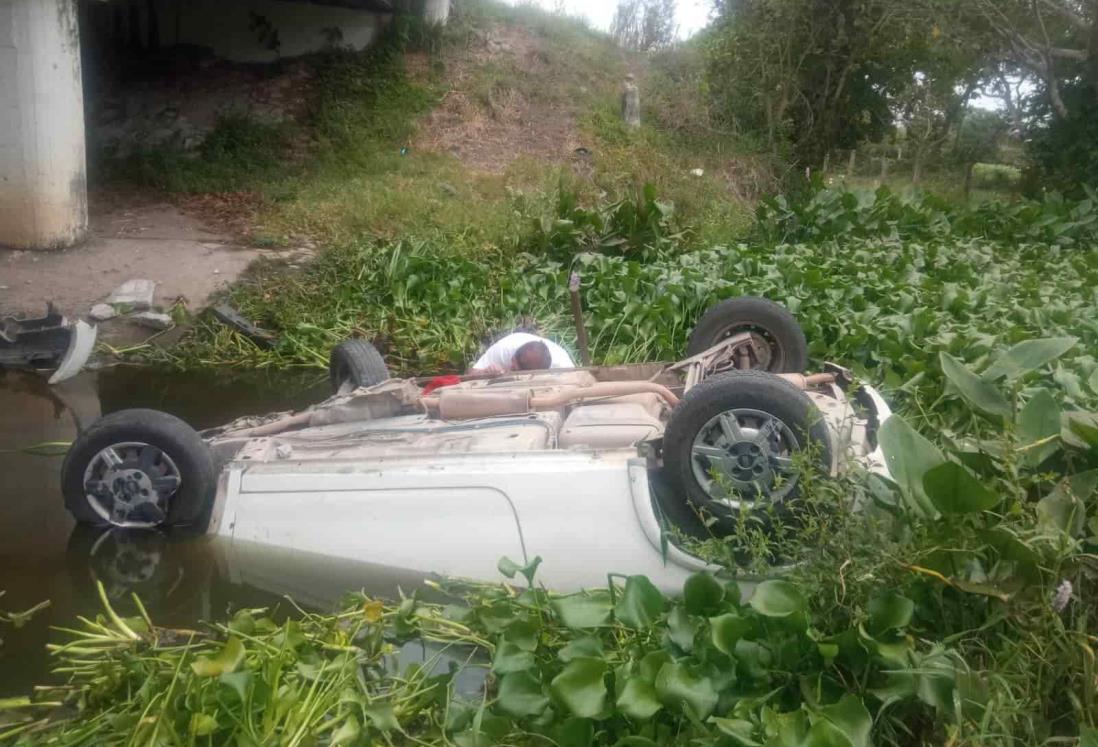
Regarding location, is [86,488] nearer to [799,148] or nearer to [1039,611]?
[1039,611]

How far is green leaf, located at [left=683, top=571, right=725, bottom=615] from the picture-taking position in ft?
10.7

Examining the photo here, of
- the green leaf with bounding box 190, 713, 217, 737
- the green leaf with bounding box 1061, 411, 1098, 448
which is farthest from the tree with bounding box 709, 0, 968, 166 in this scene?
the green leaf with bounding box 190, 713, 217, 737

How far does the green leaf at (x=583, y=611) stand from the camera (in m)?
3.33

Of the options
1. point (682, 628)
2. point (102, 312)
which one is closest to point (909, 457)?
point (682, 628)

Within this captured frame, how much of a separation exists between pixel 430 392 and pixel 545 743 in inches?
117

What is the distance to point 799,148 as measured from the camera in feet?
64.5

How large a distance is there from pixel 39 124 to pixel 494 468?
9.74 m

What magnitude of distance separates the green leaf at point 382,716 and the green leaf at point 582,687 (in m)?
0.54

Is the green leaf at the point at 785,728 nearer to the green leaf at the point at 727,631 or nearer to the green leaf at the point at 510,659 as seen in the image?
the green leaf at the point at 727,631

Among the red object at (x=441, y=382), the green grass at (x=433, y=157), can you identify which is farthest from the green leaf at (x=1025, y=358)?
the green grass at (x=433, y=157)

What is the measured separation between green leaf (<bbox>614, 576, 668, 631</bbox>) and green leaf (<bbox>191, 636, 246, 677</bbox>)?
119 centimetres

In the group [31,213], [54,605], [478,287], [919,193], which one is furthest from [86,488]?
[919,193]

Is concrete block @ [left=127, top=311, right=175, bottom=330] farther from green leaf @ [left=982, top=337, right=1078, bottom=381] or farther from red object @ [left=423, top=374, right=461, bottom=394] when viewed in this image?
green leaf @ [left=982, top=337, right=1078, bottom=381]

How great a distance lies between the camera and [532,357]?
6.43 metres
